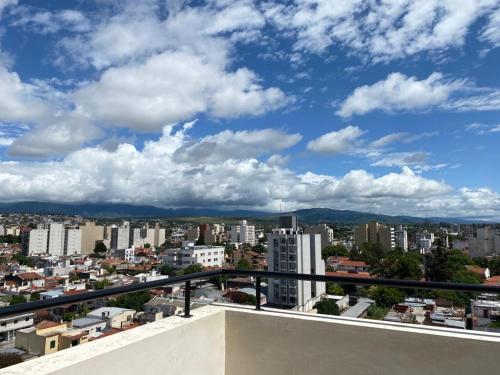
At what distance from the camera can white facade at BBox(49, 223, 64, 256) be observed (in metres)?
69.1

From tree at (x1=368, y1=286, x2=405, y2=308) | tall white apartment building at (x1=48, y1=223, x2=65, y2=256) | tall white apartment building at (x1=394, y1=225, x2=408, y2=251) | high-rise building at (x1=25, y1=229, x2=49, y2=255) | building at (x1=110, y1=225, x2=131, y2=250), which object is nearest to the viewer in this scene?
tree at (x1=368, y1=286, x2=405, y2=308)

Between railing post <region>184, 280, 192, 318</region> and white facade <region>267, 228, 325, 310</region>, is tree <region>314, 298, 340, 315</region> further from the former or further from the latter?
white facade <region>267, 228, 325, 310</region>

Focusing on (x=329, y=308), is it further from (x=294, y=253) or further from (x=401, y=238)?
(x=401, y=238)

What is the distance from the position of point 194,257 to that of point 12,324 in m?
46.9

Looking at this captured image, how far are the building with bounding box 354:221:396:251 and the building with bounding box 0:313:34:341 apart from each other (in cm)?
7018

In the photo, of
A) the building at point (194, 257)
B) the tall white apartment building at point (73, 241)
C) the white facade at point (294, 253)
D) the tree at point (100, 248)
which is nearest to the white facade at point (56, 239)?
the tall white apartment building at point (73, 241)

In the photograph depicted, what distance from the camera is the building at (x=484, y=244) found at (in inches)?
2308

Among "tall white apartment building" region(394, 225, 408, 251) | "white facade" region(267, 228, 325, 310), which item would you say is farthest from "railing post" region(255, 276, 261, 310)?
"tall white apartment building" region(394, 225, 408, 251)

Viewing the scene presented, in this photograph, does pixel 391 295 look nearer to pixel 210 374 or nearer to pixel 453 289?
pixel 453 289

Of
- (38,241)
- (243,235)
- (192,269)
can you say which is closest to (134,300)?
(192,269)

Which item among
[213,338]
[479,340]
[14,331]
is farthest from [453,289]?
[14,331]

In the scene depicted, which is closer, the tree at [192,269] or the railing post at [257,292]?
the railing post at [257,292]

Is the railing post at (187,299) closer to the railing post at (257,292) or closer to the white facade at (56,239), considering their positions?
the railing post at (257,292)

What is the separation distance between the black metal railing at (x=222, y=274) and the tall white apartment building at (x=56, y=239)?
75.8 metres
